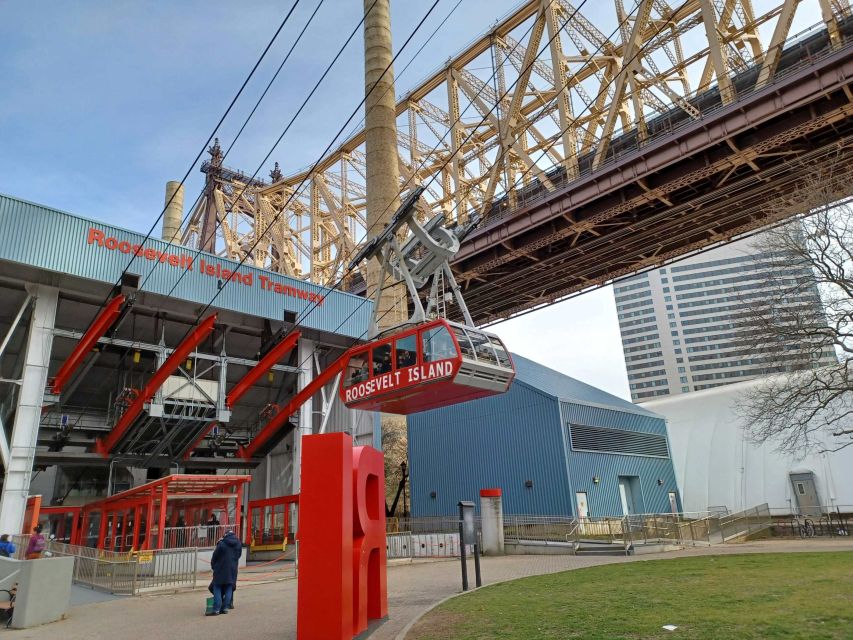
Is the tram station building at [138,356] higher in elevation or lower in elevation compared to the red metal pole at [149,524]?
higher

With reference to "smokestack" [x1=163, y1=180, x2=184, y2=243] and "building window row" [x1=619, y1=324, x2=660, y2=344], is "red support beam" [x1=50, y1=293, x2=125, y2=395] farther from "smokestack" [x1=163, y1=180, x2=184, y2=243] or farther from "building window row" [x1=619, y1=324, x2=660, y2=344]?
"building window row" [x1=619, y1=324, x2=660, y2=344]

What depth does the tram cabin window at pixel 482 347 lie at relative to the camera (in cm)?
1542

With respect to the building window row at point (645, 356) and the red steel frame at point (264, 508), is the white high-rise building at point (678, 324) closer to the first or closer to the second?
the building window row at point (645, 356)

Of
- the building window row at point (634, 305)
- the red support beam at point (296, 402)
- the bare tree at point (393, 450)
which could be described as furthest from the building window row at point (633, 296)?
the red support beam at point (296, 402)

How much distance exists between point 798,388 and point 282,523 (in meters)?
24.1

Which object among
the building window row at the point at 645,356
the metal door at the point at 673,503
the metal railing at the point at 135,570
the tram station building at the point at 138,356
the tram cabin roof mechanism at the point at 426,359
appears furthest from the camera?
the building window row at the point at 645,356

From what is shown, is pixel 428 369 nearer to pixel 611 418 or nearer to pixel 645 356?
pixel 611 418

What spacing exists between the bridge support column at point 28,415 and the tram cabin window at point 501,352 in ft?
62.1

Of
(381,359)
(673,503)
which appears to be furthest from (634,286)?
(381,359)

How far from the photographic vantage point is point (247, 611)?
1322 centimetres

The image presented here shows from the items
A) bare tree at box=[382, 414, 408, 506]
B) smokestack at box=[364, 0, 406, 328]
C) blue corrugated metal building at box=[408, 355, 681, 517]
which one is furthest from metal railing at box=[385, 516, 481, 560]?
smokestack at box=[364, 0, 406, 328]

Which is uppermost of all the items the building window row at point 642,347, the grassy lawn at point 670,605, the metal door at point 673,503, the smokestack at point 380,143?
the building window row at point 642,347

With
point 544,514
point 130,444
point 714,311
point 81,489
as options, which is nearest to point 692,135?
point 544,514

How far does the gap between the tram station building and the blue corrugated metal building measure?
14.8 ft
